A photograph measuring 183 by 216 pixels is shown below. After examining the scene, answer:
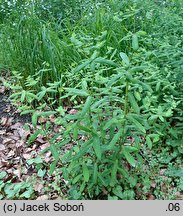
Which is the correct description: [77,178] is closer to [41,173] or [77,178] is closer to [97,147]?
[97,147]

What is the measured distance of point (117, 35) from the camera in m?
3.89

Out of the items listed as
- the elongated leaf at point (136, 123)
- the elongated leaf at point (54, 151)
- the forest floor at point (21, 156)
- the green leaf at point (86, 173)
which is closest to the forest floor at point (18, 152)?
the forest floor at point (21, 156)

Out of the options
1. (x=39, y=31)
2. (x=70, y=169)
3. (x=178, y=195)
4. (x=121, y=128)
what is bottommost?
(x=178, y=195)

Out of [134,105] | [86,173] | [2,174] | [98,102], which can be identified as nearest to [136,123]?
[134,105]

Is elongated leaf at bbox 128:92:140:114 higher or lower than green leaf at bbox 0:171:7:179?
higher

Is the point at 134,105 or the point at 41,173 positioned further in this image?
the point at 41,173

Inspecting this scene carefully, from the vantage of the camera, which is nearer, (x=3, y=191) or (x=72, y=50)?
(x=3, y=191)

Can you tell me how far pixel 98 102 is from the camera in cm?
214

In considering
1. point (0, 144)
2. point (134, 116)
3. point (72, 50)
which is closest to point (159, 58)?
point (72, 50)

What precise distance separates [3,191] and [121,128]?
3.77ft

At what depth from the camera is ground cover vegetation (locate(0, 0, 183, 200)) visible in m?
2.20

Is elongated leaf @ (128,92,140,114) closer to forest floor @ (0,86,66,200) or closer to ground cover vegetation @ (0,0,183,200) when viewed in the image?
ground cover vegetation @ (0,0,183,200)

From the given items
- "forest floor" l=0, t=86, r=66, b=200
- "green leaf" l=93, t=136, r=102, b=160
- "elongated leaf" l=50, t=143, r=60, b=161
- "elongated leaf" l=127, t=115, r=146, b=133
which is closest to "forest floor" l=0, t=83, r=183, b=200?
"forest floor" l=0, t=86, r=66, b=200

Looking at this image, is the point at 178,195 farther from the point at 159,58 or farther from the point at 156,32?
the point at 156,32
